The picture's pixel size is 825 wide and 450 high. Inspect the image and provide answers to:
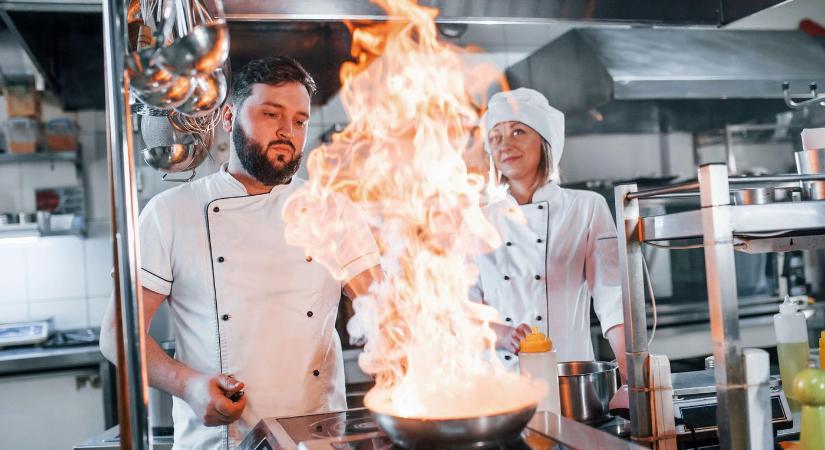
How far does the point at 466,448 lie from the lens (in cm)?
106

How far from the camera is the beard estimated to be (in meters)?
2.14

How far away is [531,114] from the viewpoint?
2777 millimetres

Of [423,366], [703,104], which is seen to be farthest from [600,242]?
[703,104]

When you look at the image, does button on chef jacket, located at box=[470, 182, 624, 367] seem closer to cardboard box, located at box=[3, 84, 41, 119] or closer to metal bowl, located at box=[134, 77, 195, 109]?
metal bowl, located at box=[134, 77, 195, 109]

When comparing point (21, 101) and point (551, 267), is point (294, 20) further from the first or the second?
point (21, 101)

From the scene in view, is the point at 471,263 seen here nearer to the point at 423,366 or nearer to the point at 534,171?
the point at 534,171

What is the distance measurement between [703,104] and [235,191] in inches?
165

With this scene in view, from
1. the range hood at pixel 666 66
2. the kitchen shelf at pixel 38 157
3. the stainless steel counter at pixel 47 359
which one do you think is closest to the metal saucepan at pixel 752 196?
the range hood at pixel 666 66

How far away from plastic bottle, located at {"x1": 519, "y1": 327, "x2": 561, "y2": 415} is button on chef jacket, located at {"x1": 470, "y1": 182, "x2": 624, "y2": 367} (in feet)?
4.09

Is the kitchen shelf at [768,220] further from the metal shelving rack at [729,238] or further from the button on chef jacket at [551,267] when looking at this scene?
the button on chef jacket at [551,267]

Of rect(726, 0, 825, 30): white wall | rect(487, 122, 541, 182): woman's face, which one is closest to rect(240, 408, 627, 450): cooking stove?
rect(487, 122, 541, 182): woman's face

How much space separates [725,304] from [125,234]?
859 millimetres

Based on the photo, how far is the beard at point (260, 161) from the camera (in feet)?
7.02

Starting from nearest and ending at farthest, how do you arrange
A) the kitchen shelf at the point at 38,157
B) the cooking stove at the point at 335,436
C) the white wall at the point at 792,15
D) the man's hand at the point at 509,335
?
the cooking stove at the point at 335,436 < the man's hand at the point at 509,335 < the kitchen shelf at the point at 38,157 < the white wall at the point at 792,15
